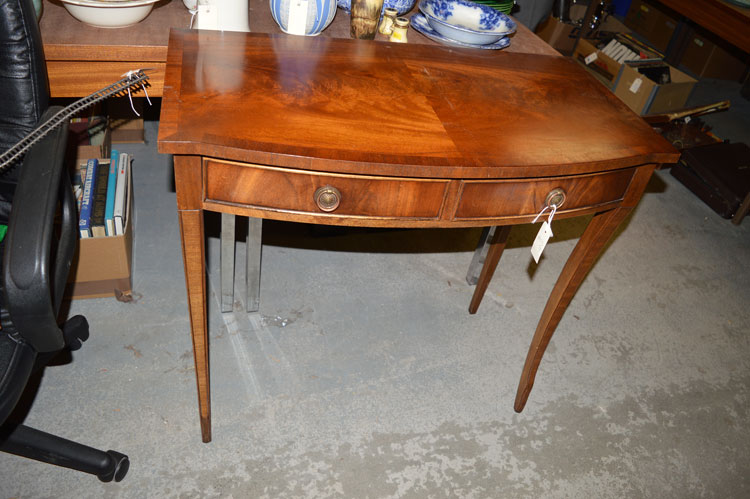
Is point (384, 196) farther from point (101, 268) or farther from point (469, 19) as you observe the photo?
point (101, 268)

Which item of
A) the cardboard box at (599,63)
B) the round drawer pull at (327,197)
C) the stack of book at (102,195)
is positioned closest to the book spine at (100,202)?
the stack of book at (102,195)

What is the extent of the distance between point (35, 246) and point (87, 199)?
2.49ft

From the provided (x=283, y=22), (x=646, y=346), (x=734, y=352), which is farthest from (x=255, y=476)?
(x=734, y=352)

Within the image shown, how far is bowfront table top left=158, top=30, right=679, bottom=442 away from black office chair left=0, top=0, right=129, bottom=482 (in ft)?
0.64

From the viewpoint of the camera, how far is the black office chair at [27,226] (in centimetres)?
76

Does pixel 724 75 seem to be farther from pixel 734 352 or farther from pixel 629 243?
pixel 734 352

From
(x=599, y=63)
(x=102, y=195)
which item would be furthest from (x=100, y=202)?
(x=599, y=63)

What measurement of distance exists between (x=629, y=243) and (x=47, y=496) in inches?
76.9

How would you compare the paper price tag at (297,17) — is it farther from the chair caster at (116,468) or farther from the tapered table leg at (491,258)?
the chair caster at (116,468)

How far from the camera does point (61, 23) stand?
1.16m

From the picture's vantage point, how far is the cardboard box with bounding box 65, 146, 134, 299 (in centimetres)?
142

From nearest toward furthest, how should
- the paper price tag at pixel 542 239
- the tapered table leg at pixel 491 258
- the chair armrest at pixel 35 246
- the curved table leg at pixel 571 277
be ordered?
1. the chair armrest at pixel 35 246
2. the paper price tag at pixel 542 239
3. the curved table leg at pixel 571 277
4. the tapered table leg at pixel 491 258

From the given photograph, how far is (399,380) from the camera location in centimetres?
146

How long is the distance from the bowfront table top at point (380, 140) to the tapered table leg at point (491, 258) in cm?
36
